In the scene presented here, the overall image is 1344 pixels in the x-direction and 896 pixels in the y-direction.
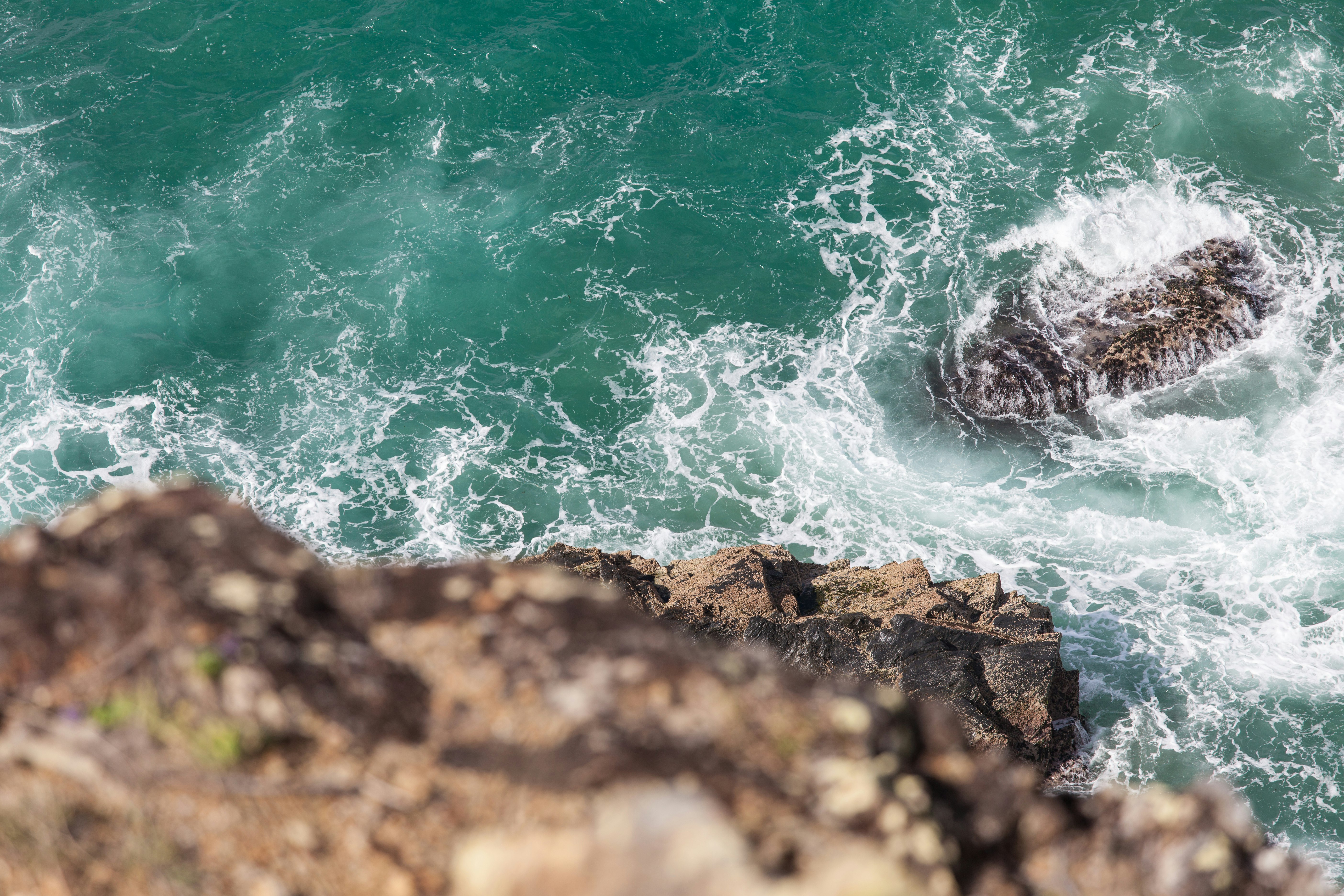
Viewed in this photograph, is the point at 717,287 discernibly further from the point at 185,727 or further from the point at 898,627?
the point at 185,727

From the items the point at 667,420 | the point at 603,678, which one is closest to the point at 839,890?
the point at 603,678

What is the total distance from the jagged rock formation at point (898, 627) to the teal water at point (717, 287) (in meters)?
5.68

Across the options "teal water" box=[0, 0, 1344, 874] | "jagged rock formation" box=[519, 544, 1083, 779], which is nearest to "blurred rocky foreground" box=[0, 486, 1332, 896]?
"jagged rock formation" box=[519, 544, 1083, 779]

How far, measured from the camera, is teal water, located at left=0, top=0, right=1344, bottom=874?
4262 centimetres

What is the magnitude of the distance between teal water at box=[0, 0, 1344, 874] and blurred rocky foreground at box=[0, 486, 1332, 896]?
3107 centimetres

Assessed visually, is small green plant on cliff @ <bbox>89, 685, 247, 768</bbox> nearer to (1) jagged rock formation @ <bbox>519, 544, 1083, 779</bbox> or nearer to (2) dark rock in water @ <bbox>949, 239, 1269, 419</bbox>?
(1) jagged rock formation @ <bbox>519, 544, 1083, 779</bbox>

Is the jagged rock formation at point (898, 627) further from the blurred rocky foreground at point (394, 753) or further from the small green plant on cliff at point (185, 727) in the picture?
the small green plant on cliff at point (185, 727)

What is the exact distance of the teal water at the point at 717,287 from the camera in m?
42.6

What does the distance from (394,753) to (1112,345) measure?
4741 centimetres

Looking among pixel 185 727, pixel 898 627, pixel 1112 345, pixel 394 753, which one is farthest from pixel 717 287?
pixel 185 727

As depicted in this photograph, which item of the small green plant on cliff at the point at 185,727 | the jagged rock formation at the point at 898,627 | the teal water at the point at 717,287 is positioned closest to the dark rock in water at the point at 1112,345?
the teal water at the point at 717,287

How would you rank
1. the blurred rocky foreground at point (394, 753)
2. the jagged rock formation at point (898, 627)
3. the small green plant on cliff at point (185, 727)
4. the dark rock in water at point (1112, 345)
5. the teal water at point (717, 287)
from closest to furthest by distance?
the blurred rocky foreground at point (394, 753), the small green plant on cliff at point (185, 727), the jagged rock formation at point (898, 627), the teal water at point (717, 287), the dark rock in water at point (1112, 345)

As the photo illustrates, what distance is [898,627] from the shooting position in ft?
104

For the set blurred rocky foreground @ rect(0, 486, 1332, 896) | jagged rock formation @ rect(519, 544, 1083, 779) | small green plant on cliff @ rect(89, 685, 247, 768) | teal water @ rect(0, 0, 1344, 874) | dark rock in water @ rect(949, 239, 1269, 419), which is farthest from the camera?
dark rock in water @ rect(949, 239, 1269, 419)
